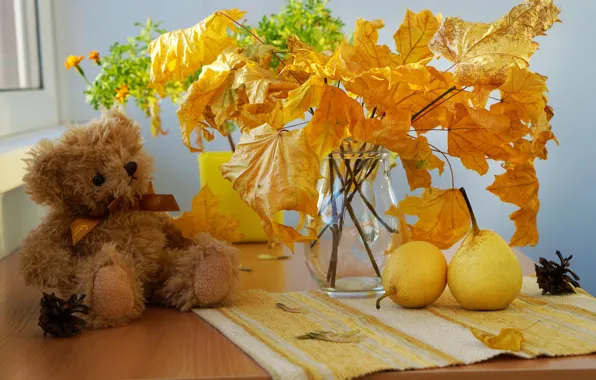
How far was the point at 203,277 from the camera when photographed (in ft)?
2.83

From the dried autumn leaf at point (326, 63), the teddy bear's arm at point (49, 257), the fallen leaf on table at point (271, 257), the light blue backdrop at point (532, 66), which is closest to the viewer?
the dried autumn leaf at point (326, 63)

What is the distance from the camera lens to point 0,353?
724mm

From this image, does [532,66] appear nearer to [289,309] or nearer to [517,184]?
[517,184]

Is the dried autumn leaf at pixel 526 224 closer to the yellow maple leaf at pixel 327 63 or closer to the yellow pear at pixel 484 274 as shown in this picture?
the yellow pear at pixel 484 274

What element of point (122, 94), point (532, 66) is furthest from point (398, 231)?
point (532, 66)

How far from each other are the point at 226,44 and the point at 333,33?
0.43m

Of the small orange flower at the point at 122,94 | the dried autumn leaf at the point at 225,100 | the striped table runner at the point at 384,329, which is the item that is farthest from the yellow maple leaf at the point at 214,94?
the small orange flower at the point at 122,94

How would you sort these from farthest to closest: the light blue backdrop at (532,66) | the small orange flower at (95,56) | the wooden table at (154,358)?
1. the light blue backdrop at (532,66)
2. the small orange flower at (95,56)
3. the wooden table at (154,358)

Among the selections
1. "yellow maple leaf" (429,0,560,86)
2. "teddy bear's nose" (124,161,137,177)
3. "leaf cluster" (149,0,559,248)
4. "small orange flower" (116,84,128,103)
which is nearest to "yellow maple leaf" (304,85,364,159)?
"leaf cluster" (149,0,559,248)

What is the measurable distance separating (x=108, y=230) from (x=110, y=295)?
0.12 metres

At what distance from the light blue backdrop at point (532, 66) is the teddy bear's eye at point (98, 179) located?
1.04 meters

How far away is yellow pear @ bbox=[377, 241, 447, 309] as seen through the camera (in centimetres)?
84

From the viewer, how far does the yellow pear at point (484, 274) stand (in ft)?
2.70

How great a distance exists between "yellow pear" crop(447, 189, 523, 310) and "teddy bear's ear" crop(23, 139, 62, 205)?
424 millimetres
